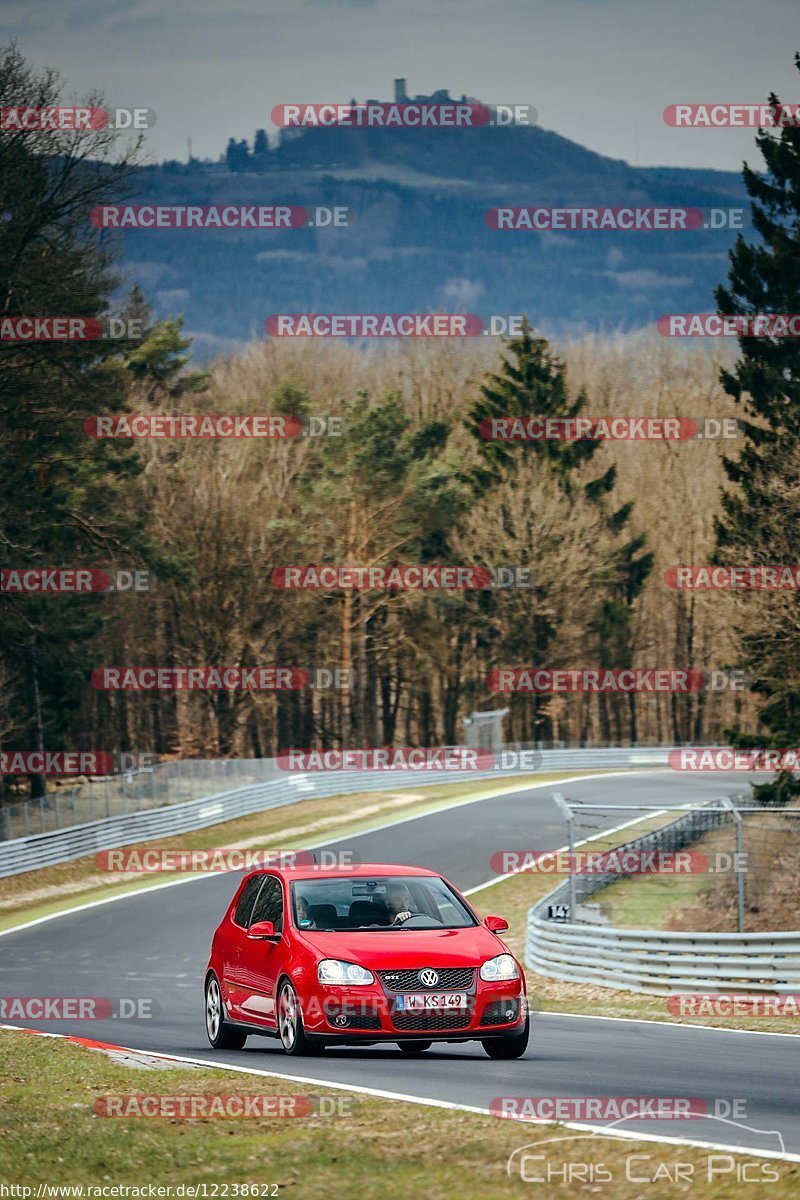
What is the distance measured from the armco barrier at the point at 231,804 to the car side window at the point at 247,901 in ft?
87.3

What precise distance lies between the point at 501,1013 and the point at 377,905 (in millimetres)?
1387

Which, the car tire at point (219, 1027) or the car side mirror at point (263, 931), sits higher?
the car side mirror at point (263, 931)

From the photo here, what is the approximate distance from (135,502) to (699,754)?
24913 mm

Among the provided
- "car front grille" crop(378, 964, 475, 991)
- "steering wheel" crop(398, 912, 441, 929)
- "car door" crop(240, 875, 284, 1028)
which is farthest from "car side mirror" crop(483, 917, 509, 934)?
"car door" crop(240, 875, 284, 1028)

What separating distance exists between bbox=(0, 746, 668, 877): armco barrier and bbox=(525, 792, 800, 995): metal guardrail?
61.1ft

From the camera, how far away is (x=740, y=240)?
42.9 meters

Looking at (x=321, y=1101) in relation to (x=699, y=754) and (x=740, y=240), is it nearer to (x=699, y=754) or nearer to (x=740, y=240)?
(x=740, y=240)

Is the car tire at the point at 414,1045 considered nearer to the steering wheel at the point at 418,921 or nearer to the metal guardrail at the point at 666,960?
the steering wheel at the point at 418,921

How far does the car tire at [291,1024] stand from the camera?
12586 millimetres

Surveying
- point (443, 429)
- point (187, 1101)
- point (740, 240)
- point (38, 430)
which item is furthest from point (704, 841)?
point (443, 429)

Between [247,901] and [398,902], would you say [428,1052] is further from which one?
[247,901]

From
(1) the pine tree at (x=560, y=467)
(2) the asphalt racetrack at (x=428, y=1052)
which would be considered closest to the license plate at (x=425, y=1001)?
(2) the asphalt racetrack at (x=428, y=1052)

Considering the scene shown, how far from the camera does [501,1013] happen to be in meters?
12.5

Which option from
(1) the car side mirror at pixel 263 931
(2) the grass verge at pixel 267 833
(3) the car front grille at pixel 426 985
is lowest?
(2) the grass verge at pixel 267 833
